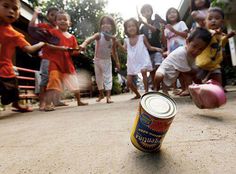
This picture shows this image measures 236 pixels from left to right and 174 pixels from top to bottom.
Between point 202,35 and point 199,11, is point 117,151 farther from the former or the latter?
point 199,11

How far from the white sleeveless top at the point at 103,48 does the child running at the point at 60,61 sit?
504 mm

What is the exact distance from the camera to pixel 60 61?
414 centimetres

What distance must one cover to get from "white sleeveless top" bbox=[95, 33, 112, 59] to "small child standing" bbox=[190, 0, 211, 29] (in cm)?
162

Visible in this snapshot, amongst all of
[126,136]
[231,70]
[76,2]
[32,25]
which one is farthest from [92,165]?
[76,2]

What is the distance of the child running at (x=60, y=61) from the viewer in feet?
13.0

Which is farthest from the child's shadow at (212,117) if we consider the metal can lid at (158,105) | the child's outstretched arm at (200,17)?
the child's outstretched arm at (200,17)

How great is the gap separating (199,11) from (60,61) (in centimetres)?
239

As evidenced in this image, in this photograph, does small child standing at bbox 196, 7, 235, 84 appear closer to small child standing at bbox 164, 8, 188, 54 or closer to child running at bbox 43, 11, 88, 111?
small child standing at bbox 164, 8, 188, 54

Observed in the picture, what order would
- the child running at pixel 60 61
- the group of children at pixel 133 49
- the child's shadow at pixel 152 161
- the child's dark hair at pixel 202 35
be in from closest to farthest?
the child's shadow at pixel 152 161 → the child's dark hair at pixel 202 35 → the group of children at pixel 133 49 → the child running at pixel 60 61

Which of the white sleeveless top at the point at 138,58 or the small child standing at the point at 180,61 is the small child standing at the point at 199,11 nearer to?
the small child standing at the point at 180,61

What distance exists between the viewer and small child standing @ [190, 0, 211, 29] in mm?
3850

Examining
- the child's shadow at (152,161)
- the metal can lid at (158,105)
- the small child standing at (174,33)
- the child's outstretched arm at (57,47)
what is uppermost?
the small child standing at (174,33)

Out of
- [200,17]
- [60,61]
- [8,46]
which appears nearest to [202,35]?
[200,17]

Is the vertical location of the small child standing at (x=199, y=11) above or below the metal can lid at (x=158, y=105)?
above
